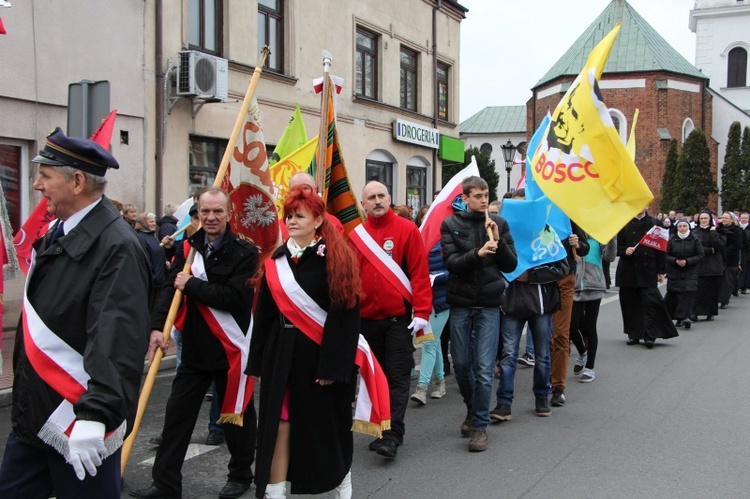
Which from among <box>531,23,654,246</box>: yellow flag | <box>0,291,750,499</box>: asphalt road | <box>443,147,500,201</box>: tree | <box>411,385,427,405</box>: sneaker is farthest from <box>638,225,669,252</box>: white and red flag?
<box>443,147,500,201</box>: tree

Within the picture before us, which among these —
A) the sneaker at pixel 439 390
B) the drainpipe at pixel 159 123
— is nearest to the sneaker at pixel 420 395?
the sneaker at pixel 439 390

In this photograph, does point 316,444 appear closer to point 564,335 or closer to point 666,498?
point 666,498

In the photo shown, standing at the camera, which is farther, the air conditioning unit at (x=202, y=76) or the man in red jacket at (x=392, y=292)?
the air conditioning unit at (x=202, y=76)

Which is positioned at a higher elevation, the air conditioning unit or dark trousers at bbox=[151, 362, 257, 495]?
the air conditioning unit

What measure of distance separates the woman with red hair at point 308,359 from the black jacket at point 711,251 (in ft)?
38.4

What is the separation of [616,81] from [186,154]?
40176 mm

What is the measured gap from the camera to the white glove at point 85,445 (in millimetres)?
2482

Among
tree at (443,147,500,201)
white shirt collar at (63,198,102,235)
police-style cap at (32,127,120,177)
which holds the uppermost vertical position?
tree at (443,147,500,201)

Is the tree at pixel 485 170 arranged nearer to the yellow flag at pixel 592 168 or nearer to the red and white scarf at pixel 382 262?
the yellow flag at pixel 592 168

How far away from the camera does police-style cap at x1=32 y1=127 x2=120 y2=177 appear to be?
2.78 metres

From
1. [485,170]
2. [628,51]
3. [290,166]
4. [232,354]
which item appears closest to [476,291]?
[232,354]

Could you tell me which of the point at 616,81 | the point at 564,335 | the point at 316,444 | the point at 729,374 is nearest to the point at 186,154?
the point at 564,335

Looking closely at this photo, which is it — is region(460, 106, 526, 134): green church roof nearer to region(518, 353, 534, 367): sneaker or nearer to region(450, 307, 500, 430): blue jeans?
region(518, 353, 534, 367): sneaker

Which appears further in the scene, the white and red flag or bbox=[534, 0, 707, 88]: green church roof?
bbox=[534, 0, 707, 88]: green church roof
